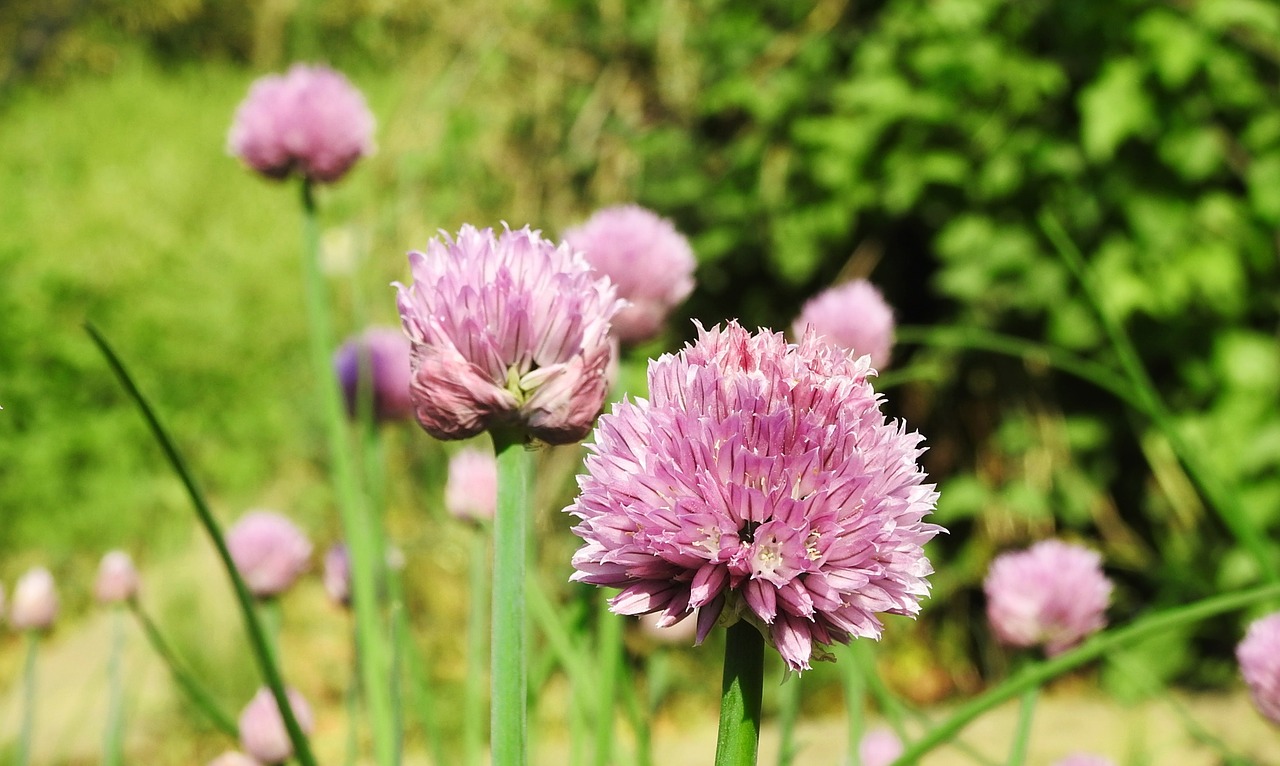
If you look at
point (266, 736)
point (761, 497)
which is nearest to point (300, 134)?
point (266, 736)

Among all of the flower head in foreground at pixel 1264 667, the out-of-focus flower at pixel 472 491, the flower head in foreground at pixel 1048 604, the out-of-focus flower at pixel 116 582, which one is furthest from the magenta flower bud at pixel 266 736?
Answer: the flower head in foreground at pixel 1264 667

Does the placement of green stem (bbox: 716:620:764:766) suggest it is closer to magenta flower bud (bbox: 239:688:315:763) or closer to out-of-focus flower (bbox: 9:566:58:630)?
magenta flower bud (bbox: 239:688:315:763)

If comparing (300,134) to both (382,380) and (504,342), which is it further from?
(504,342)

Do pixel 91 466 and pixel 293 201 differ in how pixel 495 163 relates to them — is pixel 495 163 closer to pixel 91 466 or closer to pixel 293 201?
pixel 91 466

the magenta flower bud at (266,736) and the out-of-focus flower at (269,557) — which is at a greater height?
the out-of-focus flower at (269,557)

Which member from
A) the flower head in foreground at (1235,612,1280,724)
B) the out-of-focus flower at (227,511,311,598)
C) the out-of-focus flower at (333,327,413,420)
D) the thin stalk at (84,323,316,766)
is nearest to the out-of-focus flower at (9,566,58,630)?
the out-of-focus flower at (227,511,311,598)

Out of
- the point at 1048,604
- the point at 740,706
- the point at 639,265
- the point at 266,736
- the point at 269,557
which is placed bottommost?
the point at 740,706

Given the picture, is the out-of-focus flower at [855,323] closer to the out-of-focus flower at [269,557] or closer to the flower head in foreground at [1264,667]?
the flower head in foreground at [1264,667]
